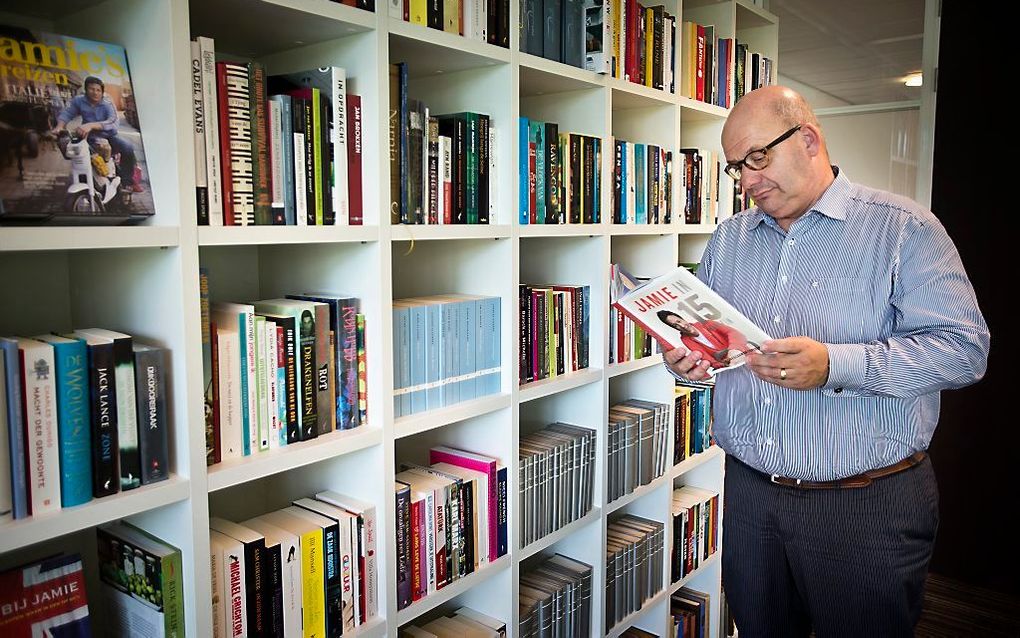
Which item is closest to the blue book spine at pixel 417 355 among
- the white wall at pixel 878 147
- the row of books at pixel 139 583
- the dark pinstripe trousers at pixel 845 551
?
the row of books at pixel 139 583

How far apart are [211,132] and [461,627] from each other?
136 cm

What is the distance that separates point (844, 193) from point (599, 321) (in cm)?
75

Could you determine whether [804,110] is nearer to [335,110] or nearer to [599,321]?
[599,321]

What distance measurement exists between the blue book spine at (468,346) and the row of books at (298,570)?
0.38m

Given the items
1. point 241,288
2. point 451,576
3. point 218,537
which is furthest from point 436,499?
point 241,288

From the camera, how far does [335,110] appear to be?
4.82 feet

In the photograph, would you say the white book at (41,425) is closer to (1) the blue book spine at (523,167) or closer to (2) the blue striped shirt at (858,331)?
(1) the blue book spine at (523,167)

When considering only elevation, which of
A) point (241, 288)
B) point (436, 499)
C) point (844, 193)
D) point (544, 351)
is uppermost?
point (844, 193)

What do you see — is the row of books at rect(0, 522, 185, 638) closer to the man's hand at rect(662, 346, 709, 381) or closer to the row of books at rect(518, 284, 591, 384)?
the row of books at rect(518, 284, 591, 384)

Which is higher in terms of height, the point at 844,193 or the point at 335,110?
the point at 335,110

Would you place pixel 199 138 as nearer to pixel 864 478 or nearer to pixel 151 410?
pixel 151 410

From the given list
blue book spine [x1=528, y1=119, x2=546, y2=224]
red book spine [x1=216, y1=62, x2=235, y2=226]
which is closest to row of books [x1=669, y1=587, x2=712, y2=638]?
blue book spine [x1=528, y1=119, x2=546, y2=224]

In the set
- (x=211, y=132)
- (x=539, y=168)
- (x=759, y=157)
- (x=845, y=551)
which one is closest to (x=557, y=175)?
(x=539, y=168)

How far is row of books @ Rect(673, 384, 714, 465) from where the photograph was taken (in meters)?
2.72
